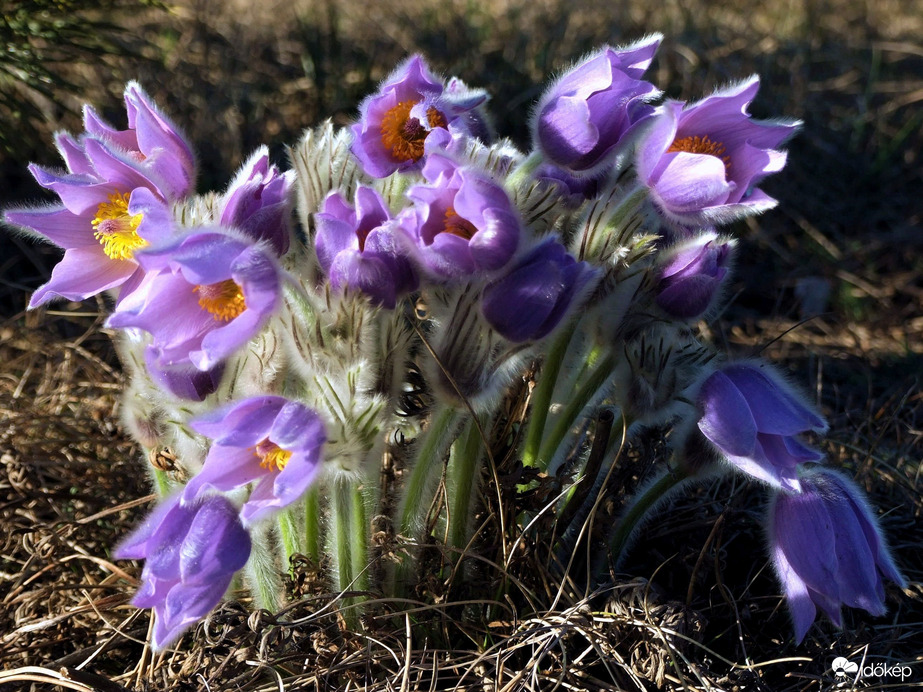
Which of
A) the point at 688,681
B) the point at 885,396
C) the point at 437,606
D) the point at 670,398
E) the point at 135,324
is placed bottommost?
the point at 885,396

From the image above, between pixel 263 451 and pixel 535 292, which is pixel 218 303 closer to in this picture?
pixel 263 451

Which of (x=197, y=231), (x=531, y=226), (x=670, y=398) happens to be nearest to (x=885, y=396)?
(x=670, y=398)

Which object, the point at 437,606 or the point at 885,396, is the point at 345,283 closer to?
the point at 437,606

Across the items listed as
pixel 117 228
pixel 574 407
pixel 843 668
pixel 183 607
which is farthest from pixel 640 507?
pixel 117 228

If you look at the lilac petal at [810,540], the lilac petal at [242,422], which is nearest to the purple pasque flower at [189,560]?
the lilac petal at [242,422]

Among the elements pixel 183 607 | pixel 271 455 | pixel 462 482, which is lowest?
pixel 462 482

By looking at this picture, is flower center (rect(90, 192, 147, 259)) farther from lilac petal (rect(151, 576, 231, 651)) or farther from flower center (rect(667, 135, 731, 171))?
flower center (rect(667, 135, 731, 171))

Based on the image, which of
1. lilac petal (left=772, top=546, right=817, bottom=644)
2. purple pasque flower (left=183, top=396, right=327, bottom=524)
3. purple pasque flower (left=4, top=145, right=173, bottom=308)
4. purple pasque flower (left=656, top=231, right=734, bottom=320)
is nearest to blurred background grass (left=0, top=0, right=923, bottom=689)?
lilac petal (left=772, top=546, right=817, bottom=644)
